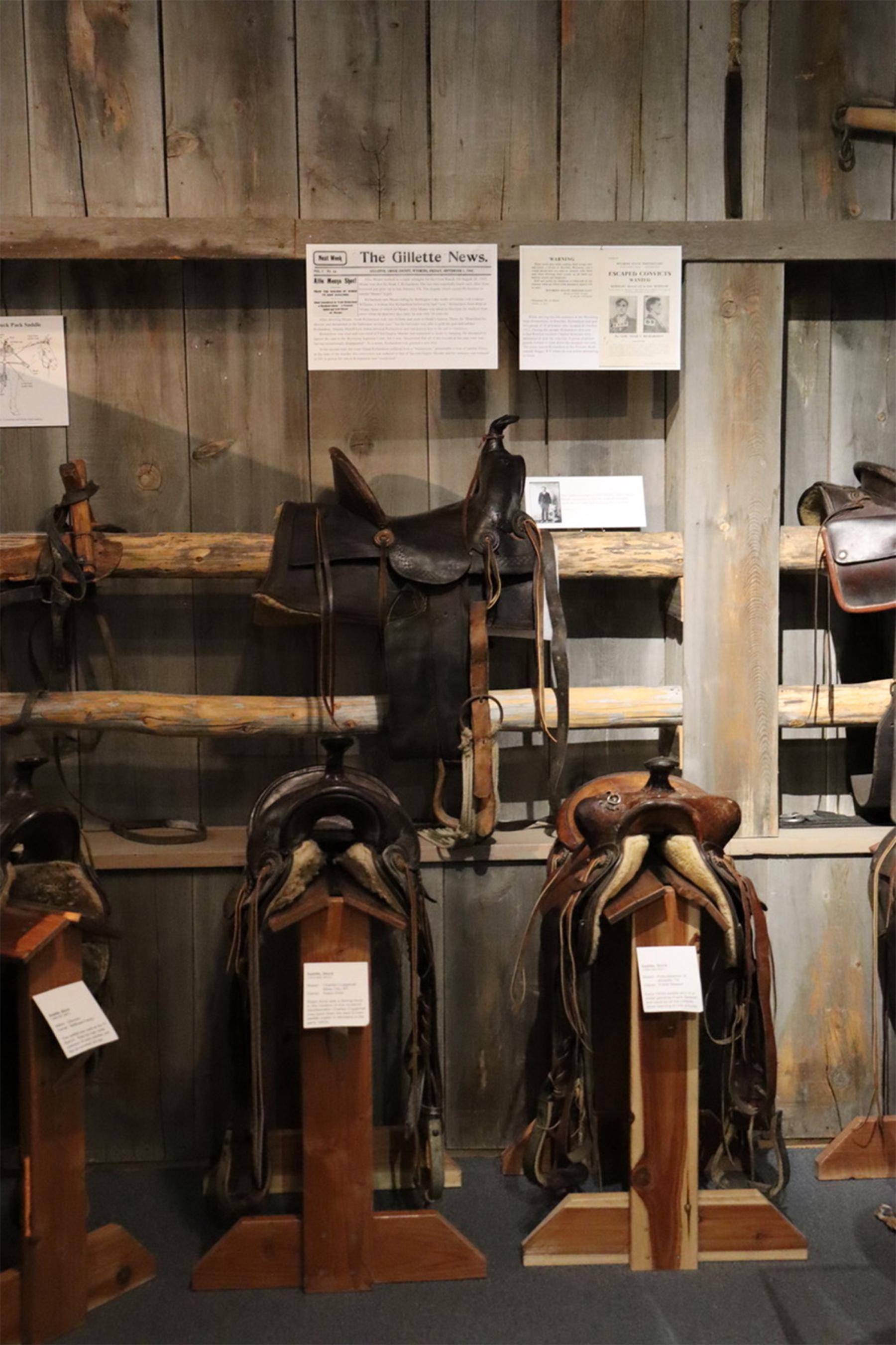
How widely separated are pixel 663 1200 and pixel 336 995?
71 centimetres

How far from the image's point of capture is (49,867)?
2068 mm

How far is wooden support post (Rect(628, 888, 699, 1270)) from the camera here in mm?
2027

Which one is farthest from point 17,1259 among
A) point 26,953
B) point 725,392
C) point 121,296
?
point 725,392

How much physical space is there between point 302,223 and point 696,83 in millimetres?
911

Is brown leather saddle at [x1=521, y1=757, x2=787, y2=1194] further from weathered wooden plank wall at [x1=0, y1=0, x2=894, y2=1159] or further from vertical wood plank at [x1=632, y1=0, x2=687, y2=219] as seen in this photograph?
vertical wood plank at [x1=632, y1=0, x2=687, y2=219]

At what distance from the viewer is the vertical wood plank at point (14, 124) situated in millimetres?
2438

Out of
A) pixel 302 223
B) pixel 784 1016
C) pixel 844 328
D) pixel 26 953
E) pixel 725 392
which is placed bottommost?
pixel 784 1016

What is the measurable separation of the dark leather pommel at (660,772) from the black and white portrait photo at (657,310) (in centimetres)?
98

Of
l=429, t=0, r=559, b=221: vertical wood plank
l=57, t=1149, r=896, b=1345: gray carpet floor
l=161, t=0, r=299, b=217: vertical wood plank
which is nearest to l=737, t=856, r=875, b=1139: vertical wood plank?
l=57, t=1149, r=896, b=1345: gray carpet floor

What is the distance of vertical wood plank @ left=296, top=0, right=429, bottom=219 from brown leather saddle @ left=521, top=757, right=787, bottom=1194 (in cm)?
138

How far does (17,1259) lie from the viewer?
1940mm

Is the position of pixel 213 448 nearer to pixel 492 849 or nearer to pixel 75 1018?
pixel 492 849

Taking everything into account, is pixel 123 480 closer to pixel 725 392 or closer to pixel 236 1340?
pixel 725 392

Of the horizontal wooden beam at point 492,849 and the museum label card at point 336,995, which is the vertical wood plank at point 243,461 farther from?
the museum label card at point 336,995
